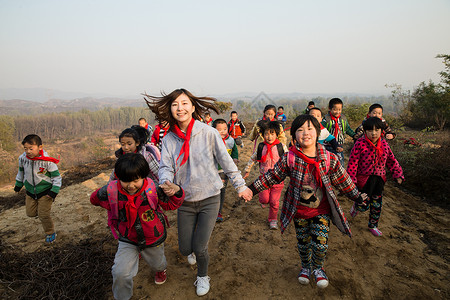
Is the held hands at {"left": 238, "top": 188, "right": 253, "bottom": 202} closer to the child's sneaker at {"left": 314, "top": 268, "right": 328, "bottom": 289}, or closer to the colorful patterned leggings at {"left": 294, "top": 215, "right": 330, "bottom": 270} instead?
the colorful patterned leggings at {"left": 294, "top": 215, "right": 330, "bottom": 270}

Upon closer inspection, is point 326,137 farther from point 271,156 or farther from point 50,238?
point 50,238

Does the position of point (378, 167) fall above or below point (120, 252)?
above

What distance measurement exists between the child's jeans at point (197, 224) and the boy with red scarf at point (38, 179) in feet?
8.84

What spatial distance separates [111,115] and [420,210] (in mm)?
91460

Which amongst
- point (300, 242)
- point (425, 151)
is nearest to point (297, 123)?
point (300, 242)

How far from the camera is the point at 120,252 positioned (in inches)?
94.3

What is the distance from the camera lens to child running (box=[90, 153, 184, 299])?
2.27m

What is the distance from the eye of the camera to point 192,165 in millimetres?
2523

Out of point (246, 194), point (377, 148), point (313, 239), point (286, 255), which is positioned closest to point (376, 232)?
point (377, 148)

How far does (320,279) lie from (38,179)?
4.46 meters

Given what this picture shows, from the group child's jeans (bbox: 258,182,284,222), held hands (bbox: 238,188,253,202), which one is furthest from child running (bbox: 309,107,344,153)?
held hands (bbox: 238,188,253,202)

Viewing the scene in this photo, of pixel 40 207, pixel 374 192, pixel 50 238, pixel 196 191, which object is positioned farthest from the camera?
pixel 50 238

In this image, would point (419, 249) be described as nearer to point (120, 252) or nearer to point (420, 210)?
point (420, 210)

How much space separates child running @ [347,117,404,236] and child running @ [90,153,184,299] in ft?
9.90
